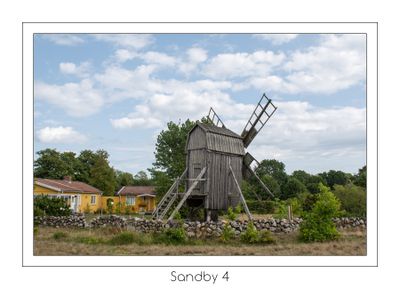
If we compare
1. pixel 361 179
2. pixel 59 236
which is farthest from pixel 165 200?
pixel 361 179

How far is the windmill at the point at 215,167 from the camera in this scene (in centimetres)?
2070

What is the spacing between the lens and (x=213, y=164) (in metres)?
20.9

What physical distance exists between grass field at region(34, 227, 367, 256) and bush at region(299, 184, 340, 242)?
1.36 ft

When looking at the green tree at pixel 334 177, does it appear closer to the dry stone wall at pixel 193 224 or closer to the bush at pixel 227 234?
the dry stone wall at pixel 193 224

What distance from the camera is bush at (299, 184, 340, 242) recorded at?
16094mm

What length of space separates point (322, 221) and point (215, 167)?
21.6 ft

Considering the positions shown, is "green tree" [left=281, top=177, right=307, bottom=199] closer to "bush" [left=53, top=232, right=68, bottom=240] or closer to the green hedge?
the green hedge

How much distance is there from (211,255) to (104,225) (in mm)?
8577

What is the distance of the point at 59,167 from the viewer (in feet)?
145

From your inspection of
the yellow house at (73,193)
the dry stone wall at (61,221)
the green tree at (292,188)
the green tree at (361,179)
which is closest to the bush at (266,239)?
the dry stone wall at (61,221)

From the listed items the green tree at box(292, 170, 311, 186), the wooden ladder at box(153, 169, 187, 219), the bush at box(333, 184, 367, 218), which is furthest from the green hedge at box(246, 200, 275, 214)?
the wooden ladder at box(153, 169, 187, 219)

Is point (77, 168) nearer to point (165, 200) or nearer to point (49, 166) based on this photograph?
point (49, 166)
